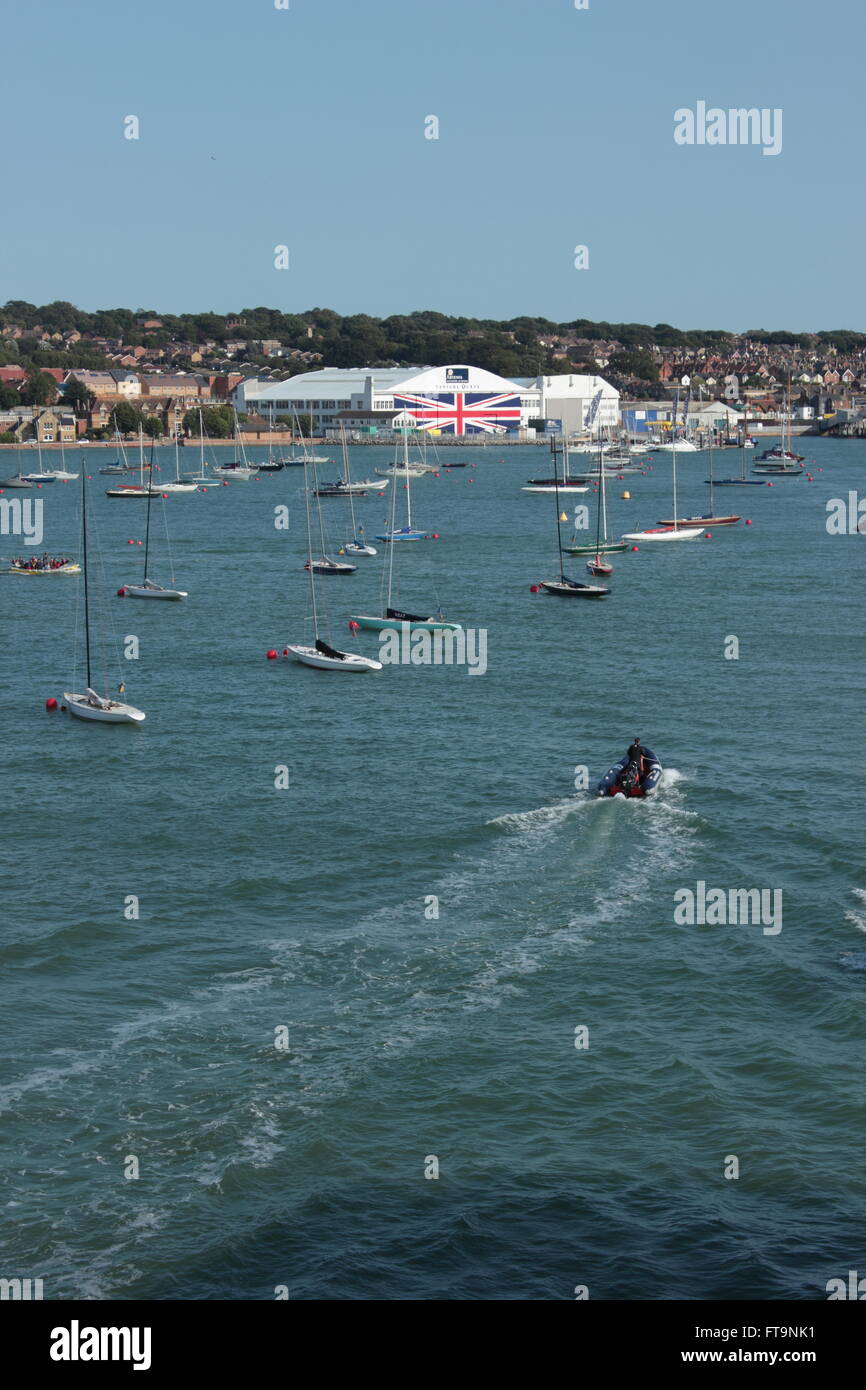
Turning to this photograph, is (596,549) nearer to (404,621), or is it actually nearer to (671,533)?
(671,533)

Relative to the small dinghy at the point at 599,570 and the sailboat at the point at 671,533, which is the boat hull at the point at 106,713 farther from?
the sailboat at the point at 671,533

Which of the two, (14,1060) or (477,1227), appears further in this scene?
(14,1060)

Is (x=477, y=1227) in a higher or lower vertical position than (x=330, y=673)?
lower

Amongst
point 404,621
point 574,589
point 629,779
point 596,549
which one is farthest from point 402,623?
point 596,549

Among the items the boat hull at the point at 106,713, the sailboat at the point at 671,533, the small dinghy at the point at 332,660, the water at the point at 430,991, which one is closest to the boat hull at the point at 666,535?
the sailboat at the point at 671,533

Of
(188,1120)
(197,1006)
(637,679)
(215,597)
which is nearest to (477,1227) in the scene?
(188,1120)
